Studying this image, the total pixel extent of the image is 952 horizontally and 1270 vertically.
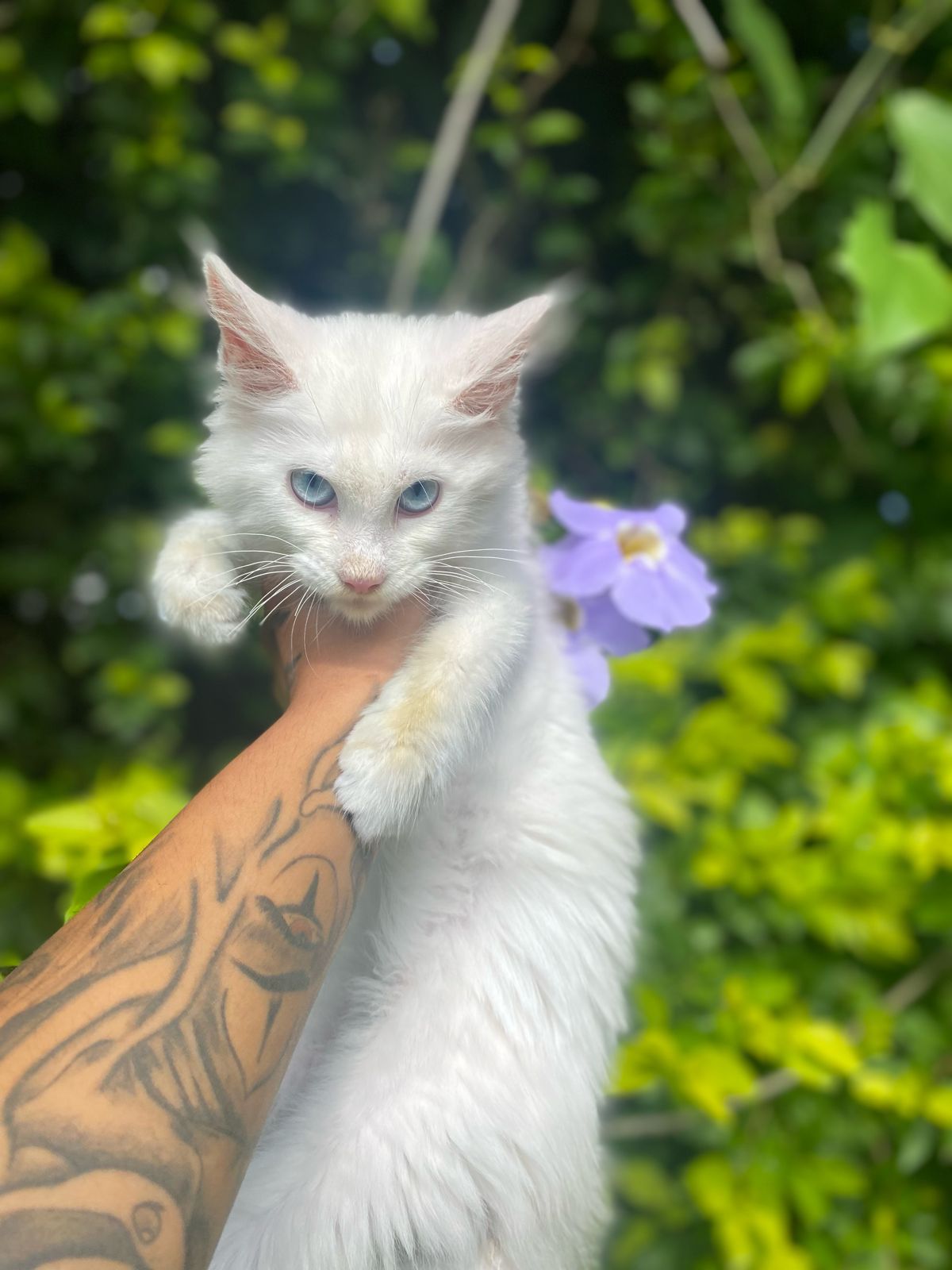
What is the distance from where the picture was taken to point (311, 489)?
0.68 m

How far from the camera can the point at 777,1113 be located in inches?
51.8

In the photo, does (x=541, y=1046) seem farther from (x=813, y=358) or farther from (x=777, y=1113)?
(x=813, y=358)

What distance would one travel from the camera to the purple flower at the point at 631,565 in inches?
31.3

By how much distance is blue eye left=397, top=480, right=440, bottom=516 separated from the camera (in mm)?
689

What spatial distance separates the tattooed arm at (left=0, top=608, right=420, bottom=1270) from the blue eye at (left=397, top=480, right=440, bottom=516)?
17 cm

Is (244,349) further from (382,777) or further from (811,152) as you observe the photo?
(811,152)

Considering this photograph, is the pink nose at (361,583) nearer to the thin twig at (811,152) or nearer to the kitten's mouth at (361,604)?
the kitten's mouth at (361,604)

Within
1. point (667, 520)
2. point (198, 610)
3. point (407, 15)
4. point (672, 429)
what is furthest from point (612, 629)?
point (407, 15)

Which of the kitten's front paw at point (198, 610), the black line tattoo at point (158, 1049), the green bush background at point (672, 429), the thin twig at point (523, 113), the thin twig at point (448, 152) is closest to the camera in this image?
the black line tattoo at point (158, 1049)

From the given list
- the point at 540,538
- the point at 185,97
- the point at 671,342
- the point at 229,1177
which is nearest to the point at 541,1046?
the point at 229,1177

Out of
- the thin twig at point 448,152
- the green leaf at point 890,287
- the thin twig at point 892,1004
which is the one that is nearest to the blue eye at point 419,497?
the thin twig at point 448,152

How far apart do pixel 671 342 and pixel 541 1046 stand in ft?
4.46

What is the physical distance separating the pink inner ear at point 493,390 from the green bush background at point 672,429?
0.58 metres

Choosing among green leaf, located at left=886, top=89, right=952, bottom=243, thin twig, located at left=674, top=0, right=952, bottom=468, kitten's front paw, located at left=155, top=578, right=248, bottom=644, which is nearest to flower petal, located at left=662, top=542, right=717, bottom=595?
kitten's front paw, located at left=155, top=578, right=248, bottom=644
